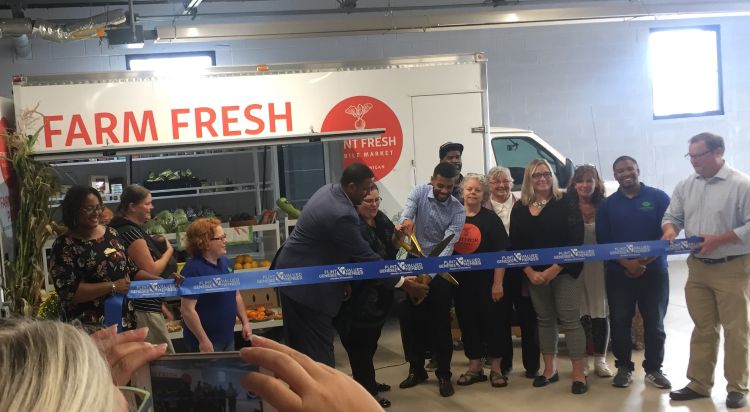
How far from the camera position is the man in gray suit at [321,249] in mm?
4887

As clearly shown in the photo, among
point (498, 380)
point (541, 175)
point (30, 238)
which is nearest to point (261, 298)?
point (30, 238)

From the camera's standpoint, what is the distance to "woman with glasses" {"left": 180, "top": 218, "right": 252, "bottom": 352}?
5.04m

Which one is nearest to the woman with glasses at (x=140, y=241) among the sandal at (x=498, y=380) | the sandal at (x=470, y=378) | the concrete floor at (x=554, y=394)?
the concrete floor at (x=554, y=394)

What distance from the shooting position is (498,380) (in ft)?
21.0

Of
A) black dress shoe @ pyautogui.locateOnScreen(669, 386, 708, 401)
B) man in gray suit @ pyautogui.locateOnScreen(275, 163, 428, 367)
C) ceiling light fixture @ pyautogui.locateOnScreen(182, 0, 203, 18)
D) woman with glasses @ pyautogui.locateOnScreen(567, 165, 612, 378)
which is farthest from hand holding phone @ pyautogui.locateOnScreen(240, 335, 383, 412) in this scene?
ceiling light fixture @ pyautogui.locateOnScreen(182, 0, 203, 18)

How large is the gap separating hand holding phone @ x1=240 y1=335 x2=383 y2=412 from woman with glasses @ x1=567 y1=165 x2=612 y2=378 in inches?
228

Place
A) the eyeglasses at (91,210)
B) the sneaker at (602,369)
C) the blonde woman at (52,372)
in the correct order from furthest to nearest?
the sneaker at (602,369), the eyeglasses at (91,210), the blonde woman at (52,372)

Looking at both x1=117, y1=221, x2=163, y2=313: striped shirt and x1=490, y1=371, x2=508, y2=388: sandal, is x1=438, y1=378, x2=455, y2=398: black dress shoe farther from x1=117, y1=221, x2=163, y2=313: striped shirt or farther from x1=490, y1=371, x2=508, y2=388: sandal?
x1=117, y1=221, x2=163, y2=313: striped shirt

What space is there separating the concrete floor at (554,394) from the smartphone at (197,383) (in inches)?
201

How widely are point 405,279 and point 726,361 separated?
221 cm

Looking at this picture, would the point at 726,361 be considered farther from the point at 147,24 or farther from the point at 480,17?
the point at 147,24

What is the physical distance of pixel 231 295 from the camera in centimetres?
520

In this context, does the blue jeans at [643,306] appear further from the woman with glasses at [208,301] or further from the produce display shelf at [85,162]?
the produce display shelf at [85,162]

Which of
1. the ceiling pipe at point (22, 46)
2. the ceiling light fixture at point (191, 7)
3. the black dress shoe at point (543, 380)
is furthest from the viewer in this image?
the ceiling pipe at point (22, 46)
